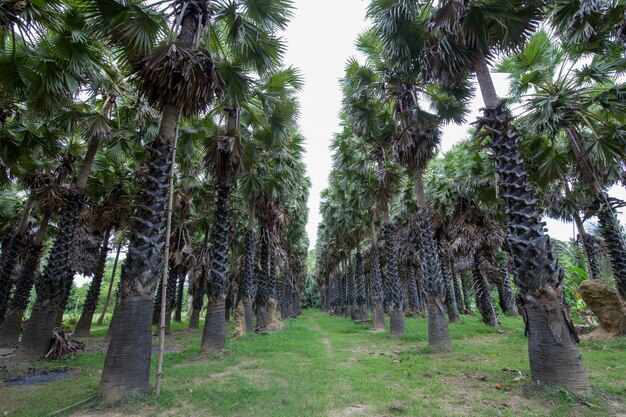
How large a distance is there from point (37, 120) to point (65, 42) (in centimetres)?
488

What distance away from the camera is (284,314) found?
32.2 metres

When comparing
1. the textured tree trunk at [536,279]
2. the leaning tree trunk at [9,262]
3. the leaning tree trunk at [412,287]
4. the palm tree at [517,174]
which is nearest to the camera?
the textured tree trunk at [536,279]

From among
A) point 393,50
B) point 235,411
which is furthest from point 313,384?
point 393,50

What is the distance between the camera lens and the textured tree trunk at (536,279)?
5.01 meters

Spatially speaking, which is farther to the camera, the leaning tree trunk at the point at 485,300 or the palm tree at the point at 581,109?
the leaning tree trunk at the point at 485,300

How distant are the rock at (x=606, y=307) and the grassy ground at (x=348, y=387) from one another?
1101 mm

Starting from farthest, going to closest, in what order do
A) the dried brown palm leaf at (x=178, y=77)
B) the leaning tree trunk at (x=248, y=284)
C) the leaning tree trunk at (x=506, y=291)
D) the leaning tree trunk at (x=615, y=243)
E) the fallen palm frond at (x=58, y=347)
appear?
the leaning tree trunk at (x=506, y=291) < the leaning tree trunk at (x=248, y=284) < the leaning tree trunk at (x=615, y=243) < the fallen palm frond at (x=58, y=347) < the dried brown palm leaf at (x=178, y=77)

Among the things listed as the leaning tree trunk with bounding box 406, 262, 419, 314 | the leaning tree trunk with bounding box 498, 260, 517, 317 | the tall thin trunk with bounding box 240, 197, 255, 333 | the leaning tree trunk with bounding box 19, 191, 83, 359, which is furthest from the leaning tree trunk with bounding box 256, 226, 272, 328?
the leaning tree trunk with bounding box 498, 260, 517, 317

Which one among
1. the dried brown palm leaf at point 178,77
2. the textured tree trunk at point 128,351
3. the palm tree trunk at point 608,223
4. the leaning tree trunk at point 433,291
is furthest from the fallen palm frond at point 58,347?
the palm tree trunk at point 608,223

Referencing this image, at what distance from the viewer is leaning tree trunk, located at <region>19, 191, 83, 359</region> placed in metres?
8.95

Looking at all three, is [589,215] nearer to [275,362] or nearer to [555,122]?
[555,122]

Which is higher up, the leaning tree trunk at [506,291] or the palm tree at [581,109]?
the palm tree at [581,109]

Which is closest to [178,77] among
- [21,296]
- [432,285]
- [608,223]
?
[432,285]

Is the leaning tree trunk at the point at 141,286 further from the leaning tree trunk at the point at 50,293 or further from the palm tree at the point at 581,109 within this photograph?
the palm tree at the point at 581,109
